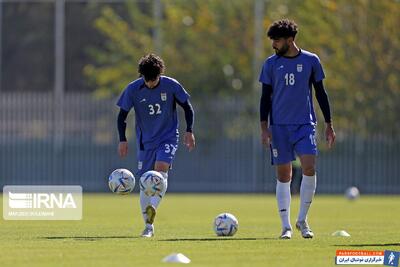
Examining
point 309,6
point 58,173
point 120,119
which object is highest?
point 309,6

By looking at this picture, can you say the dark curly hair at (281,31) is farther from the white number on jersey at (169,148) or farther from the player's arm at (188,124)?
the white number on jersey at (169,148)

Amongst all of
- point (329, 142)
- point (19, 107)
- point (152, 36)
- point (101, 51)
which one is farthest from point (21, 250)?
point (101, 51)

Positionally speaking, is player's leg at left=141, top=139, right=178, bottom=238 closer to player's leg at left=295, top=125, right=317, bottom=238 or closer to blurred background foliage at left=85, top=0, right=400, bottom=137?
player's leg at left=295, top=125, right=317, bottom=238

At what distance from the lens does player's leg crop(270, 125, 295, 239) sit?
1545cm

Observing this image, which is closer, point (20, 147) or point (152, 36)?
point (20, 147)

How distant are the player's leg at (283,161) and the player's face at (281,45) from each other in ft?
3.06

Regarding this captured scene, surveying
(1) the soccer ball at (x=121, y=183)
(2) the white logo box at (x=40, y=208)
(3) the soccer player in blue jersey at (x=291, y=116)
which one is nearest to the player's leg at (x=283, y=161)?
(3) the soccer player in blue jersey at (x=291, y=116)

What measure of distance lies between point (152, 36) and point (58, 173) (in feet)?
28.8

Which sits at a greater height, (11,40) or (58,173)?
(11,40)

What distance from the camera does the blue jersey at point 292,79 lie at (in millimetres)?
15445

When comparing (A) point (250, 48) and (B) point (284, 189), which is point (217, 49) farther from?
(B) point (284, 189)

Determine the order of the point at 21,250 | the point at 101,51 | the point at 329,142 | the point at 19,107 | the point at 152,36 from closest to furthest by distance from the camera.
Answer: the point at 21,250 → the point at 329,142 → the point at 19,107 → the point at 152,36 → the point at 101,51

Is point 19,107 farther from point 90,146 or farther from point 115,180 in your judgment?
point 115,180

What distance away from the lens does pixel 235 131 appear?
43.9 metres
